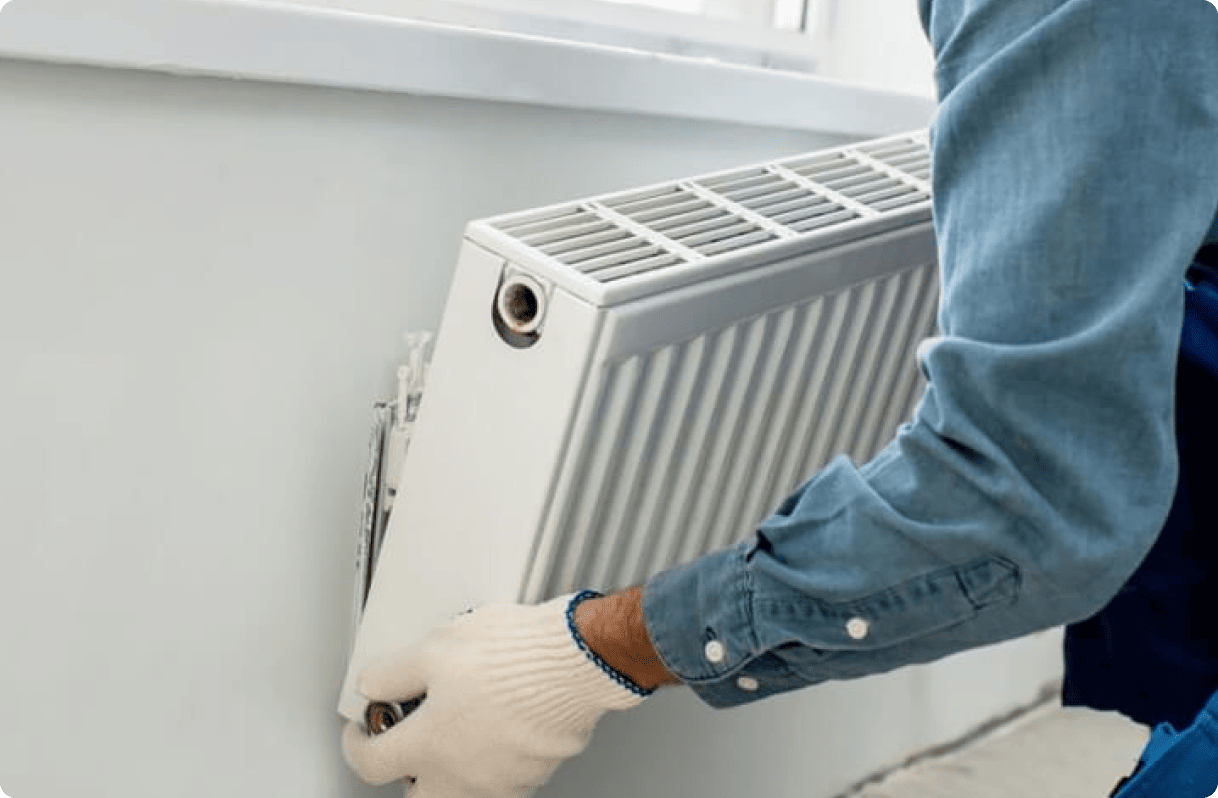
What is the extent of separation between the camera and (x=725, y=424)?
0.85 m

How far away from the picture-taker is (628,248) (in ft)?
2.59

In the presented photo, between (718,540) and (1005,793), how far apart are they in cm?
81

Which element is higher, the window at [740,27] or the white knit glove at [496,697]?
the window at [740,27]

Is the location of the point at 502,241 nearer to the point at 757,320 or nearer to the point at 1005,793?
the point at 757,320

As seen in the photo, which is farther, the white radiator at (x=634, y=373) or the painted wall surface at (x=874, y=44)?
the painted wall surface at (x=874, y=44)

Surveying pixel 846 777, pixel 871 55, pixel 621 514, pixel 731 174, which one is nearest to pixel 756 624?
pixel 621 514

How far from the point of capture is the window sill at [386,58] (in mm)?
704

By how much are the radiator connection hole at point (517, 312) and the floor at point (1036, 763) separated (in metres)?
0.91

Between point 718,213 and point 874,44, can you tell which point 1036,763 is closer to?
point 874,44

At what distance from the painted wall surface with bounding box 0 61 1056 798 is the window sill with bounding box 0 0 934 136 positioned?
0.02m

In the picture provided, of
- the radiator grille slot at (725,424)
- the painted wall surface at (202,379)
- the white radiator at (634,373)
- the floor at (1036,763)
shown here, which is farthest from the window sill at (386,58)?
the floor at (1036,763)

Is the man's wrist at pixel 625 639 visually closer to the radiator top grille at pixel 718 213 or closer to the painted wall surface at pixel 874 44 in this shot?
the radiator top grille at pixel 718 213

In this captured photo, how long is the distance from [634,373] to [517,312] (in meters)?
0.07

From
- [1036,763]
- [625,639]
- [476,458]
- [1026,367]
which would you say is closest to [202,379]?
[476,458]
